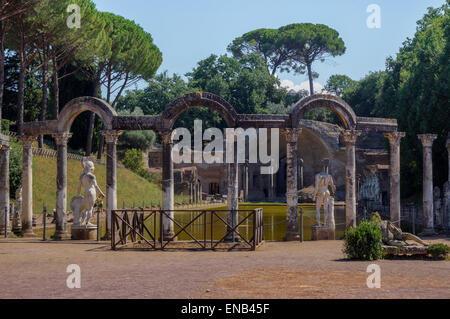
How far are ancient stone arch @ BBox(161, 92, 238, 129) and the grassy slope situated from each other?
45.2ft

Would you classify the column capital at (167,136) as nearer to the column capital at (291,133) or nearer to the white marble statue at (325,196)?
the column capital at (291,133)

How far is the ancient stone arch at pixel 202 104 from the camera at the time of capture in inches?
630

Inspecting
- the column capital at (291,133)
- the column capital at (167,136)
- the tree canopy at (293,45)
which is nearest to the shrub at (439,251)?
the column capital at (291,133)

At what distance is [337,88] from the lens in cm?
7062

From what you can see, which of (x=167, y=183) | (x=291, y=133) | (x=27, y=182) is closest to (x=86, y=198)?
(x=27, y=182)

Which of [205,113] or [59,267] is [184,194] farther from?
[59,267]

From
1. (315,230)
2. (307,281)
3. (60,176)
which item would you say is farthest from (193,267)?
(60,176)

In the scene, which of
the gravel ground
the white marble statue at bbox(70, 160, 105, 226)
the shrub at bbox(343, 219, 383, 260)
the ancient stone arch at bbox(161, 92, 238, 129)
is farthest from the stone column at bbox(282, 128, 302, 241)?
the white marble statue at bbox(70, 160, 105, 226)

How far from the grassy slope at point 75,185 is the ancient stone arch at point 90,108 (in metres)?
11.4

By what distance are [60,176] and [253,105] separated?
A: 4536 centimetres

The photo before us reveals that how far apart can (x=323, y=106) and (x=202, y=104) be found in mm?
3931

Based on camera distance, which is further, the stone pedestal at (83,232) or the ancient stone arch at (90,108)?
the stone pedestal at (83,232)

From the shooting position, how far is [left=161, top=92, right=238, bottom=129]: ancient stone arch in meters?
16.0

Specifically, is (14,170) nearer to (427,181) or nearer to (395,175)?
(395,175)
